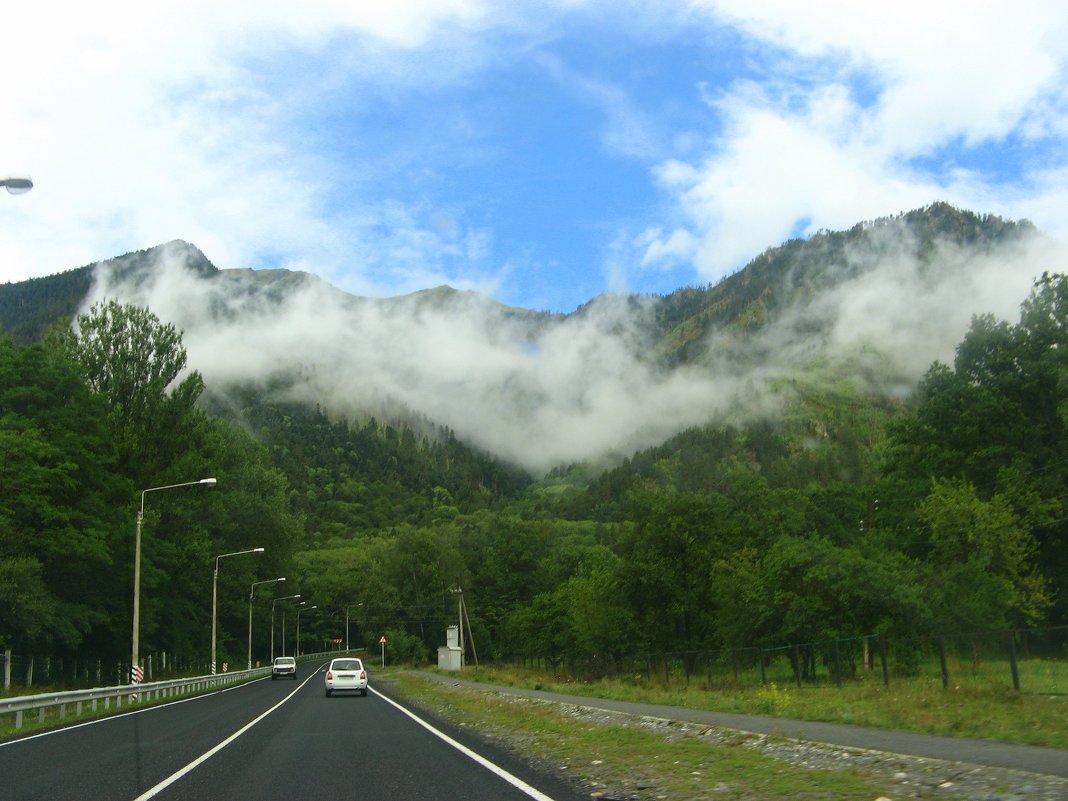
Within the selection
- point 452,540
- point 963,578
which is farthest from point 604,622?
point 452,540

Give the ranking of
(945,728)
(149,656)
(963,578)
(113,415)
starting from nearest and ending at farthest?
1. (945,728)
2. (963,578)
3. (113,415)
4. (149,656)

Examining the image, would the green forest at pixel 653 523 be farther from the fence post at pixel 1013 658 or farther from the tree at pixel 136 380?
the fence post at pixel 1013 658

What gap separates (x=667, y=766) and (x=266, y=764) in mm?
5899

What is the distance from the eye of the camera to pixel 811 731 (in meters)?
17.1

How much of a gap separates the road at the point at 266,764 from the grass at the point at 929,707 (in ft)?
24.9

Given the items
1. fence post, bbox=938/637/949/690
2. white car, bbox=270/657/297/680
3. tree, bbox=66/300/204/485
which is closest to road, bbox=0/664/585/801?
fence post, bbox=938/637/949/690

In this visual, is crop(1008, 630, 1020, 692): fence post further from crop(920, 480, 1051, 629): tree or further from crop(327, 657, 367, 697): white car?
crop(327, 657, 367, 697): white car

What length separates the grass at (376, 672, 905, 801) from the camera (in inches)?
416

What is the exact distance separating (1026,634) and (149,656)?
51.7 metres

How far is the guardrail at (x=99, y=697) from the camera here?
24.3m

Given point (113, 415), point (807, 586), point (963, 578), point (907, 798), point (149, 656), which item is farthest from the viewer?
point (149, 656)

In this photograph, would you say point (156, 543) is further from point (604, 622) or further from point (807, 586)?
point (807, 586)

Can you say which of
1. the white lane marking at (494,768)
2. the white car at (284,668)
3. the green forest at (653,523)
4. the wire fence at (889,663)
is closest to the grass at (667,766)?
the white lane marking at (494,768)

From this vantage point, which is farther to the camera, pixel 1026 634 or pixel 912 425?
pixel 912 425
